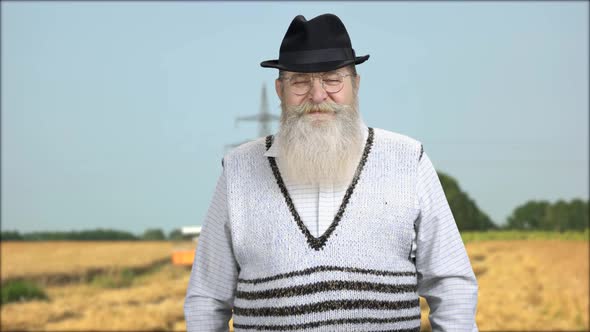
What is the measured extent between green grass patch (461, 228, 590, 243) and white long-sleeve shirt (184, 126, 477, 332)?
25.9 meters

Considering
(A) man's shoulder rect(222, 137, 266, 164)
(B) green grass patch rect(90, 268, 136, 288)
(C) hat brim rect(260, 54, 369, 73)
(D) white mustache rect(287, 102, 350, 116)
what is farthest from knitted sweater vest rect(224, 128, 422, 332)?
(B) green grass patch rect(90, 268, 136, 288)

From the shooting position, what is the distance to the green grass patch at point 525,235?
1139 inches

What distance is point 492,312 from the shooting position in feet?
36.0

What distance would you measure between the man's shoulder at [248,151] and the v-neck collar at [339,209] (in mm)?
42

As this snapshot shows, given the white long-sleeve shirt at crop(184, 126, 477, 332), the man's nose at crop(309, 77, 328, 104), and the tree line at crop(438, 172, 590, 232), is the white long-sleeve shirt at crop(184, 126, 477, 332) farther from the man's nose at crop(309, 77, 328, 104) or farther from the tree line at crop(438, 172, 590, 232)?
the tree line at crop(438, 172, 590, 232)

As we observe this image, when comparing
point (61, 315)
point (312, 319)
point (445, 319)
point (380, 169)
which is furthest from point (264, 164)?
point (61, 315)

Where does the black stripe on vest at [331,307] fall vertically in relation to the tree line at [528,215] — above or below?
above

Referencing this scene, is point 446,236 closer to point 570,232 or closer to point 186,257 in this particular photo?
point 186,257

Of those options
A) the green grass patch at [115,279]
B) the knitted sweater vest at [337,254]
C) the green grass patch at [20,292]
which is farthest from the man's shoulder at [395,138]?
the green grass patch at [115,279]

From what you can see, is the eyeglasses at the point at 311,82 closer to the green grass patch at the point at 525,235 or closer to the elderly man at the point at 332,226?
the elderly man at the point at 332,226

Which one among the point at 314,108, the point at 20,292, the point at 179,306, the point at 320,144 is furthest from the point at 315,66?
the point at 20,292

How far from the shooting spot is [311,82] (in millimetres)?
3236

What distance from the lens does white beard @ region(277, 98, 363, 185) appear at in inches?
129

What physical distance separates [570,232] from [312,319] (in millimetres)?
29415
